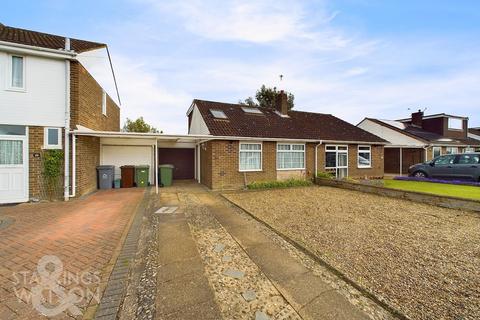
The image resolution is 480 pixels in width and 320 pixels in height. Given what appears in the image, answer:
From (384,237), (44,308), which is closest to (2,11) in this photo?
(44,308)

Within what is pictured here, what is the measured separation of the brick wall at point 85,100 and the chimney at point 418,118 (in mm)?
27827

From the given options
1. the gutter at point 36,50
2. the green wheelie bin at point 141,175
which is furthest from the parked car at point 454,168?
the gutter at point 36,50

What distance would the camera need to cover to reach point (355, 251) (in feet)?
12.5

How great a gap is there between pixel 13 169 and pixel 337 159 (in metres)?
15.1

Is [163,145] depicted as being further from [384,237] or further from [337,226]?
[384,237]

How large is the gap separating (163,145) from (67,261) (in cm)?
1124

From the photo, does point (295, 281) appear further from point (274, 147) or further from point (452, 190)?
point (452, 190)

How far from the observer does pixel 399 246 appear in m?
4.05

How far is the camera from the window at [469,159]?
10828mm

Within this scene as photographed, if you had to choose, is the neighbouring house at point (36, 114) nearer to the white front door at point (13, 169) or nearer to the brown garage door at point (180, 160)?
the white front door at point (13, 169)

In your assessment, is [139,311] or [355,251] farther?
[355,251]

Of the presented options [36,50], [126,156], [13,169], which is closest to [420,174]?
[126,156]

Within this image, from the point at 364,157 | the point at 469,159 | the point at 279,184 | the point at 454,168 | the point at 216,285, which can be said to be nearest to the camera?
the point at 216,285

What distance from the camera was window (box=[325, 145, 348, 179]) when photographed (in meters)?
13.4
